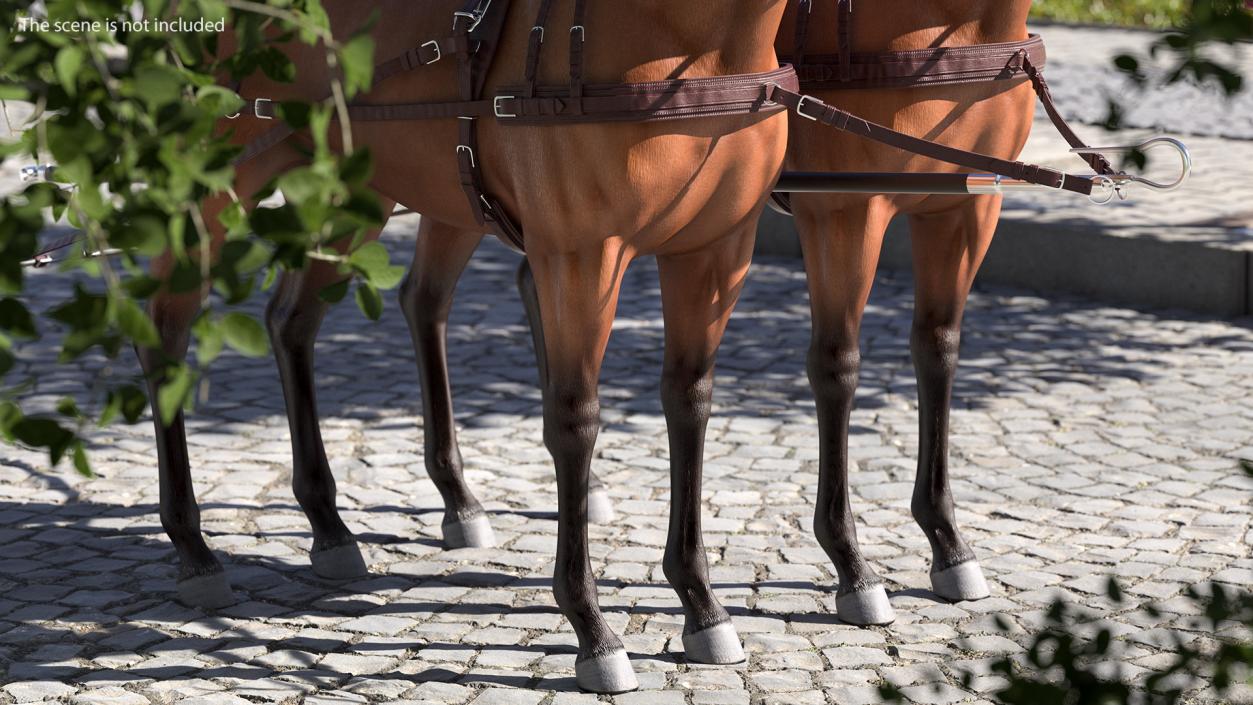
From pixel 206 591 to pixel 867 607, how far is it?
184 cm

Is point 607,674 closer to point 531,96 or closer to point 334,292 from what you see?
point 531,96

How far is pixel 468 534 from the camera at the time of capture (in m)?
4.84

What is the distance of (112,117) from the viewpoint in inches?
60.4

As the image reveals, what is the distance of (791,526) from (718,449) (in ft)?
2.93

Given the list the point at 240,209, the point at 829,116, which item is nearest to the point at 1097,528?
the point at 829,116

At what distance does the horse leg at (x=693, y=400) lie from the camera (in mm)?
3809

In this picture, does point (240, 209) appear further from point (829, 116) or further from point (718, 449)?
point (718, 449)

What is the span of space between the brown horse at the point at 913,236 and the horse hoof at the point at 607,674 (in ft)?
2.43

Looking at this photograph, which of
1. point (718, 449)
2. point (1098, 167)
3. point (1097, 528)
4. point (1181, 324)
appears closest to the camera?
point (1098, 167)

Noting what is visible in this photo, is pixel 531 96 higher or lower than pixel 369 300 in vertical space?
higher

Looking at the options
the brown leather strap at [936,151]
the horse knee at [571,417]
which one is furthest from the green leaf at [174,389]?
the brown leather strap at [936,151]

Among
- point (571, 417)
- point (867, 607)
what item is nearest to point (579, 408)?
point (571, 417)

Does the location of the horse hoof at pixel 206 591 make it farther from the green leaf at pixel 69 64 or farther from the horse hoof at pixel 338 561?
the green leaf at pixel 69 64

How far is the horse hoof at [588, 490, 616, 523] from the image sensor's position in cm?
502
